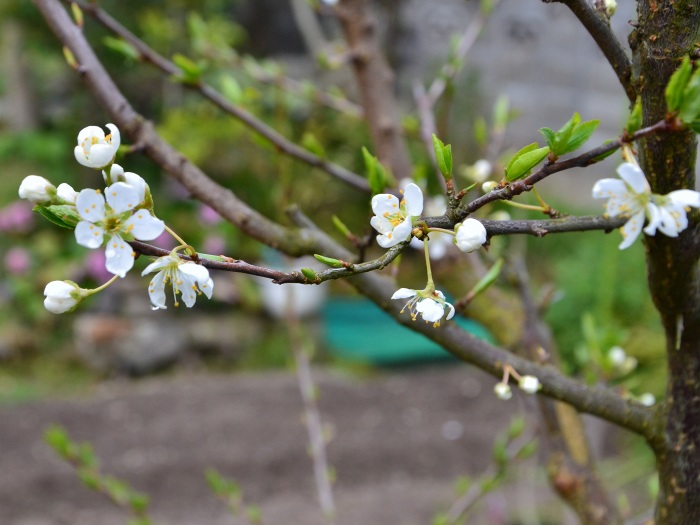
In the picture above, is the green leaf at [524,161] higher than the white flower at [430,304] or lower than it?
higher

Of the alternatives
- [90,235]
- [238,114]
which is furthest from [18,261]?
[90,235]

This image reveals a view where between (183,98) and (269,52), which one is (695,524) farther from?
(269,52)

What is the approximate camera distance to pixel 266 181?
A: 461cm

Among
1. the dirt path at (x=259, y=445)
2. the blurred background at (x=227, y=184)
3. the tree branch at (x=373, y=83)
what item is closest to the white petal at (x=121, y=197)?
the tree branch at (x=373, y=83)

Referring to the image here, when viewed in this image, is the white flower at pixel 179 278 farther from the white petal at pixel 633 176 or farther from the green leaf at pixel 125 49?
the green leaf at pixel 125 49

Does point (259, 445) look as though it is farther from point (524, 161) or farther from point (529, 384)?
point (524, 161)

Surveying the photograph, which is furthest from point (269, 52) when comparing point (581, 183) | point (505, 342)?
point (505, 342)

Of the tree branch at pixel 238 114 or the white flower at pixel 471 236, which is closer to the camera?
the white flower at pixel 471 236

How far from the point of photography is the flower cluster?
15.4 inches

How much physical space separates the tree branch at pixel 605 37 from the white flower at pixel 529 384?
234mm

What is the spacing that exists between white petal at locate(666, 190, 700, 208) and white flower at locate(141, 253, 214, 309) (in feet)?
0.85


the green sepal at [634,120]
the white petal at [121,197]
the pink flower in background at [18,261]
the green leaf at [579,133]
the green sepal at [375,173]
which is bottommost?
the white petal at [121,197]

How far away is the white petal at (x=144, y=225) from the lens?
0.40 meters

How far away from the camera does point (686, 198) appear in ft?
1.31
